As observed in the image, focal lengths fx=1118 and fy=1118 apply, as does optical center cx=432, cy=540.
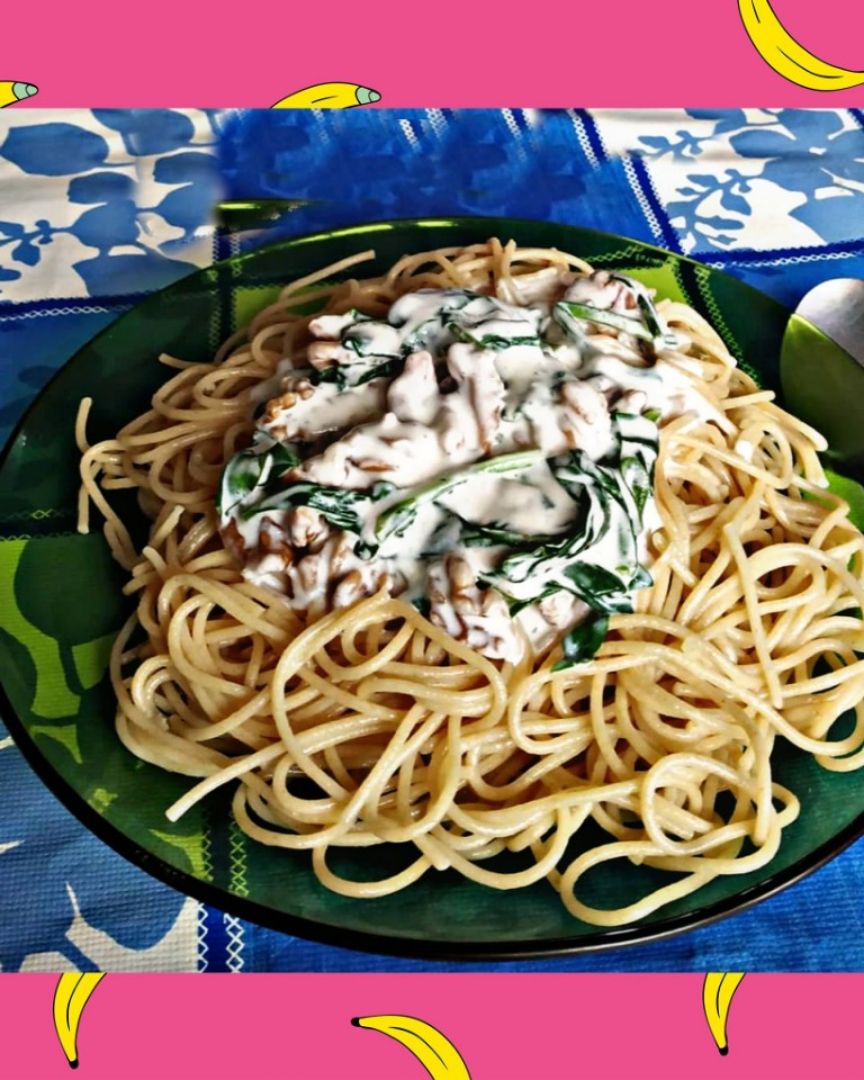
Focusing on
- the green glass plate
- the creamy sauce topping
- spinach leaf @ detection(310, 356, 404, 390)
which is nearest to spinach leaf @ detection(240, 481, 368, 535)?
the creamy sauce topping

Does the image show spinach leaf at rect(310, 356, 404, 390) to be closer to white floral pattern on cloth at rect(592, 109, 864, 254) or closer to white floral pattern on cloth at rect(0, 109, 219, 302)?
white floral pattern on cloth at rect(0, 109, 219, 302)

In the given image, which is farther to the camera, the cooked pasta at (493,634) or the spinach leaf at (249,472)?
the spinach leaf at (249,472)

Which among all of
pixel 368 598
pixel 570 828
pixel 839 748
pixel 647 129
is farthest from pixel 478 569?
pixel 647 129

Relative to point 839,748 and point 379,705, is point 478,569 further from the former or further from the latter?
point 839,748
